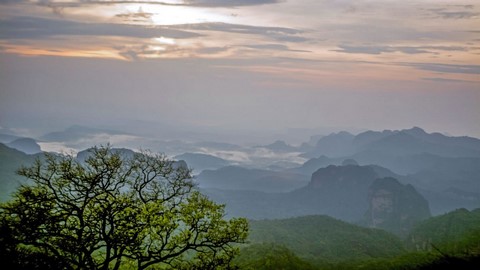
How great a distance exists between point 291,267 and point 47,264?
142 m

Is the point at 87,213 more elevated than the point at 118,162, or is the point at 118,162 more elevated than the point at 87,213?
the point at 118,162

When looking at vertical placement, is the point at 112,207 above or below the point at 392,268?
above

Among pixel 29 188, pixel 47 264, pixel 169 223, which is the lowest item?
pixel 47 264

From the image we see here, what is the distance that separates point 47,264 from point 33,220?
409 cm

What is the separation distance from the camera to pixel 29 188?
1563 inches

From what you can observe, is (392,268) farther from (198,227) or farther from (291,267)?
(198,227)

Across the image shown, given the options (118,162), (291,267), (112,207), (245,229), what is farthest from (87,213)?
(291,267)

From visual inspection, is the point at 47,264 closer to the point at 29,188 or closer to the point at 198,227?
the point at 29,188

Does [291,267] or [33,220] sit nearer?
[33,220]

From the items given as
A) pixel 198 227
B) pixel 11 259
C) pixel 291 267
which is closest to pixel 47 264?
pixel 11 259

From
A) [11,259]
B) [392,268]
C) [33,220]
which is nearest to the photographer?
[11,259]

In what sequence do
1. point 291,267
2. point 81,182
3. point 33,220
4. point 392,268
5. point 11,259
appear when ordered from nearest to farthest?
point 11,259 < point 33,220 < point 81,182 < point 392,268 < point 291,267

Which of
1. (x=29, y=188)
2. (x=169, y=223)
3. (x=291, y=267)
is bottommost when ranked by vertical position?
(x=291, y=267)

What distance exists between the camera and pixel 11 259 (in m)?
35.5
